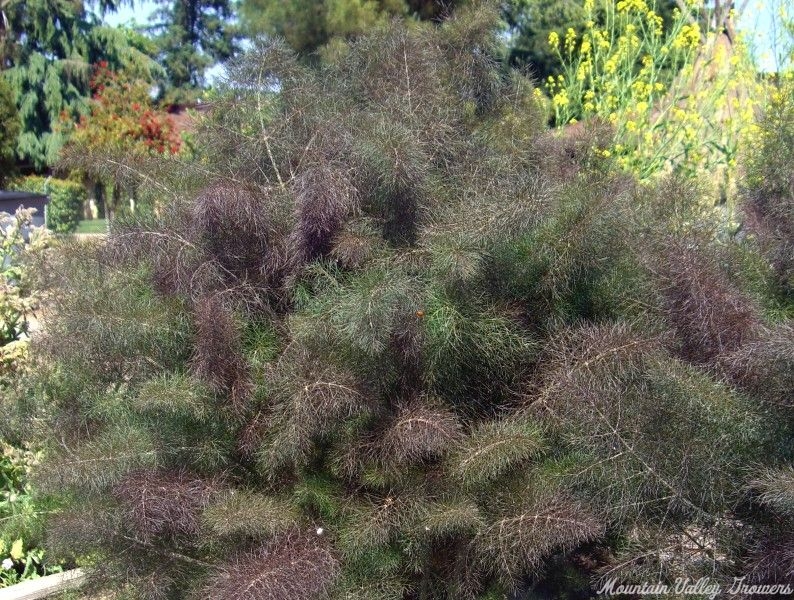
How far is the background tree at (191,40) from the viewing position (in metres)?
40.3

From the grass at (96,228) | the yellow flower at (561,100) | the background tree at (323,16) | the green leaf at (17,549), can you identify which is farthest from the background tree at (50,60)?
the green leaf at (17,549)

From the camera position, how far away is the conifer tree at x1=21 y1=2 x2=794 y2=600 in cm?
280

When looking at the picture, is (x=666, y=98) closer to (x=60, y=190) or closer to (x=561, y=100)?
(x=561, y=100)

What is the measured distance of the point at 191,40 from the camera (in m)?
41.1

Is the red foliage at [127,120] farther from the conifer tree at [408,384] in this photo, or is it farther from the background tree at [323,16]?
the conifer tree at [408,384]

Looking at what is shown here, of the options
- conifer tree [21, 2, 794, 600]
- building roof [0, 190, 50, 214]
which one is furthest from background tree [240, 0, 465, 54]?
building roof [0, 190, 50, 214]

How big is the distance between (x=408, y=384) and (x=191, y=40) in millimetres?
41245

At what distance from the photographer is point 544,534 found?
2.78 metres

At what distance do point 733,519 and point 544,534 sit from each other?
0.65 meters

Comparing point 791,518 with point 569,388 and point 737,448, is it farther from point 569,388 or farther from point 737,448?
point 569,388

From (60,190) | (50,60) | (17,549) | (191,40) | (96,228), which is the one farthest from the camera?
(191,40)

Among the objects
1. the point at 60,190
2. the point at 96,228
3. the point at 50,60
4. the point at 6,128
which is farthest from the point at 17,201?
the point at 50,60

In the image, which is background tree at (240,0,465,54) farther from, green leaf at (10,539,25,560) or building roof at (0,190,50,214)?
building roof at (0,190,50,214)

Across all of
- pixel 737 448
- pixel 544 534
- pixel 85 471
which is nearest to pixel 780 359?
pixel 737 448
